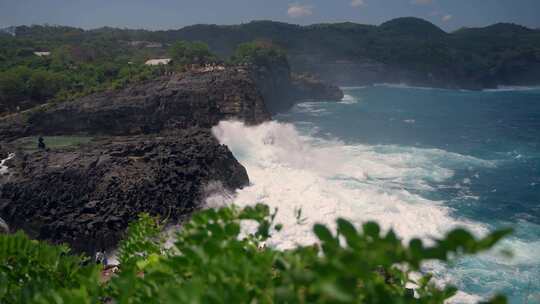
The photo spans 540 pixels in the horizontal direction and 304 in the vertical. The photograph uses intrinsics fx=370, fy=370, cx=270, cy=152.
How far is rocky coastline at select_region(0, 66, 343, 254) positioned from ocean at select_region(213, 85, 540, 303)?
10.1 feet

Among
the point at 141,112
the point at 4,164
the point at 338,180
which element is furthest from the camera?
the point at 141,112

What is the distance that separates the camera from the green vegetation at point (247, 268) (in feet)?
5.87

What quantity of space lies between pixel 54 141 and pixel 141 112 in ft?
25.3

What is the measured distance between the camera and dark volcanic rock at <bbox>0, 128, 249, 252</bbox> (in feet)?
67.8

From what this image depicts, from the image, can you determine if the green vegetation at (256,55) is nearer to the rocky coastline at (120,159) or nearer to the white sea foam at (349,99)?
the white sea foam at (349,99)

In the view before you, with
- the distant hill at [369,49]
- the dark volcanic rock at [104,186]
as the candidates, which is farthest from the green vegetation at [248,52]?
the dark volcanic rock at [104,186]

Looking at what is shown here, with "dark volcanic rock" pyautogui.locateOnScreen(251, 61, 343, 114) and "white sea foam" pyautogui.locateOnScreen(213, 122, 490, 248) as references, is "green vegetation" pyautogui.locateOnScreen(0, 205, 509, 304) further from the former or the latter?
"dark volcanic rock" pyautogui.locateOnScreen(251, 61, 343, 114)

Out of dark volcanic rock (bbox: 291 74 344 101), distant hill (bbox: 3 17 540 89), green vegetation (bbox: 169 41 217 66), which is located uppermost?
distant hill (bbox: 3 17 540 89)

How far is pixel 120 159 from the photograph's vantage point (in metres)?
24.5

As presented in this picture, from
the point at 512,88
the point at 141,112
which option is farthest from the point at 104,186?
the point at 512,88

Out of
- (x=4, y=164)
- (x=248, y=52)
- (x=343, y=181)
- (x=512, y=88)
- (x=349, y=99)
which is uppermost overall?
(x=248, y=52)

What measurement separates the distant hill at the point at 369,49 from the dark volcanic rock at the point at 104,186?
6540cm

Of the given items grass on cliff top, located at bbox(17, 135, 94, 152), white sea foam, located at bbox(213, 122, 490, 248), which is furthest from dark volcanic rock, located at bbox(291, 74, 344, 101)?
grass on cliff top, located at bbox(17, 135, 94, 152)

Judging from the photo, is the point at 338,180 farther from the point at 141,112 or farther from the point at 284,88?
the point at 284,88
